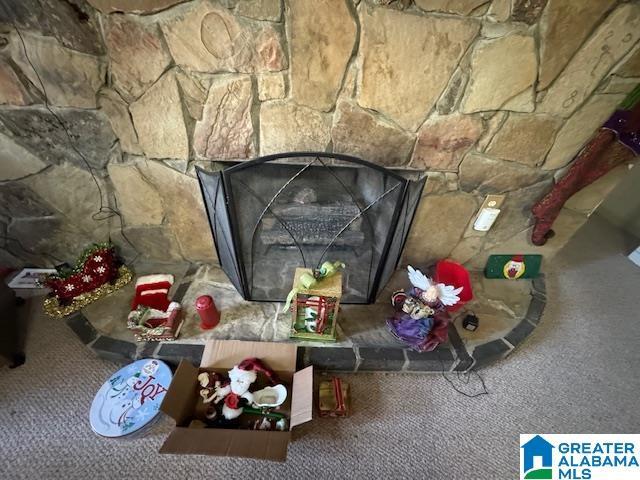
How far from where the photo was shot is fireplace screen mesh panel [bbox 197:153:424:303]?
98 cm

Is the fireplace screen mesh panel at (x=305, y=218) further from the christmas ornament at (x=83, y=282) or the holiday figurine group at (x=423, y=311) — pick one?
the christmas ornament at (x=83, y=282)

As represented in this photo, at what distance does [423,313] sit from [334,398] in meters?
0.43

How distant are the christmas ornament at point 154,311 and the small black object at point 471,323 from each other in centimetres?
114

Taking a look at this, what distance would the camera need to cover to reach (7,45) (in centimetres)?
86

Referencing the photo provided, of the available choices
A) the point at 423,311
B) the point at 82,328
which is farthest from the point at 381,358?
the point at 82,328

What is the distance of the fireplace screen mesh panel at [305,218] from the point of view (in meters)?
0.98

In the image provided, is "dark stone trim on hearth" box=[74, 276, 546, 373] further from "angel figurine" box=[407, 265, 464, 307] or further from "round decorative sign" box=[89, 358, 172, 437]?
"angel figurine" box=[407, 265, 464, 307]

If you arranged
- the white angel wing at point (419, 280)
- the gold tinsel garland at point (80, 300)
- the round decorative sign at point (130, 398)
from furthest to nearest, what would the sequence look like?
the gold tinsel garland at point (80, 300), the white angel wing at point (419, 280), the round decorative sign at point (130, 398)

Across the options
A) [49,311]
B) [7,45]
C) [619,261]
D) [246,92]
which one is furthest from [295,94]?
[619,261]

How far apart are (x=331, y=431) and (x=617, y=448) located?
96 centimetres

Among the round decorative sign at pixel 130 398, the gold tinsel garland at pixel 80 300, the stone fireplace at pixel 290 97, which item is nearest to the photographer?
the stone fireplace at pixel 290 97

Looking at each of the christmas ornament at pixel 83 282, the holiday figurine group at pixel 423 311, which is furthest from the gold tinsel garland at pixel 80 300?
the holiday figurine group at pixel 423 311

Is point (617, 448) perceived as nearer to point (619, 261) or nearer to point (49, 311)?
point (619, 261)

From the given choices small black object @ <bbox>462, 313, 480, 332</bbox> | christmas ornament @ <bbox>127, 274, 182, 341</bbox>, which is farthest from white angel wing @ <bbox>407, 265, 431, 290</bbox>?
christmas ornament @ <bbox>127, 274, 182, 341</bbox>
